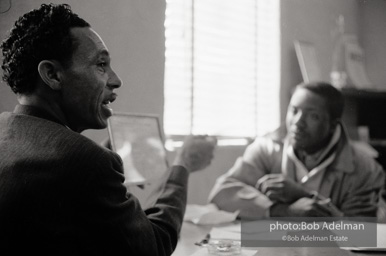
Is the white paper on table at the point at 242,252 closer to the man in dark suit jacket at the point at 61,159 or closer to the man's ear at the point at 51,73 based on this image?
the man in dark suit jacket at the point at 61,159

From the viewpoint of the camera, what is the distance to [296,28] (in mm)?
1827

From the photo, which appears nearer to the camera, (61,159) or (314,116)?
(61,159)

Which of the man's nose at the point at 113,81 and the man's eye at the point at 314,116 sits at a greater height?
the man's nose at the point at 113,81

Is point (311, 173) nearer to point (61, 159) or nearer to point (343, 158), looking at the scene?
point (343, 158)

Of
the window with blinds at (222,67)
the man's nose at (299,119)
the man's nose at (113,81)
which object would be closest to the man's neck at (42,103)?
the man's nose at (113,81)

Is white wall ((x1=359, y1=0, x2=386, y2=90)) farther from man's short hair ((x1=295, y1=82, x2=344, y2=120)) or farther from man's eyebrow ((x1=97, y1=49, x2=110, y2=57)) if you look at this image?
man's eyebrow ((x1=97, y1=49, x2=110, y2=57))

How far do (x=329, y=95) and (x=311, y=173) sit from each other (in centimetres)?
30

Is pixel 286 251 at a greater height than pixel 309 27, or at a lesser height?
lesser

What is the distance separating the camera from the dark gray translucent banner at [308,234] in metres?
1.05

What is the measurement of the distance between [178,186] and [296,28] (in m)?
1.10

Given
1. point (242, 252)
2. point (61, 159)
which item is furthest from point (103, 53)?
point (242, 252)

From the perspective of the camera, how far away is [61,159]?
665 millimetres

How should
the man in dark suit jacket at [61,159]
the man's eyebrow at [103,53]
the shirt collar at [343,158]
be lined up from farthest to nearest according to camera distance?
the shirt collar at [343,158]
the man's eyebrow at [103,53]
the man in dark suit jacket at [61,159]

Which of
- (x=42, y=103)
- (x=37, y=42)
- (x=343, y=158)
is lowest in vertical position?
(x=343, y=158)
